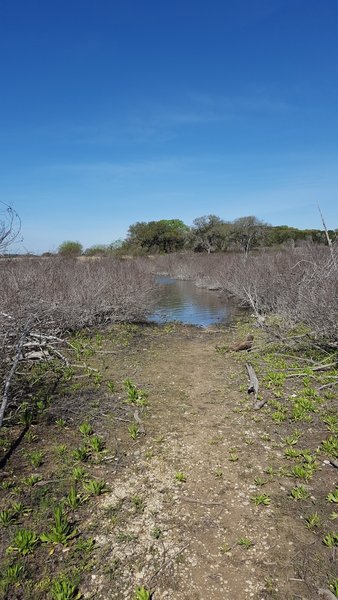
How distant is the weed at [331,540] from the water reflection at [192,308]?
Answer: 12.7 m

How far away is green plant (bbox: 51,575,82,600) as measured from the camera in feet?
8.89

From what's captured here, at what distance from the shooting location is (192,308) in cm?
2102

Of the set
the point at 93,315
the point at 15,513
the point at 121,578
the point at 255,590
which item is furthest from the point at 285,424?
the point at 93,315

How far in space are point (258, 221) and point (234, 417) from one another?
157 ft

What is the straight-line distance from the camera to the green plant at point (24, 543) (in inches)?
125

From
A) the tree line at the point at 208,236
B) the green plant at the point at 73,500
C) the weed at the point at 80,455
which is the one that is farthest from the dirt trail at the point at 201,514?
the tree line at the point at 208,236

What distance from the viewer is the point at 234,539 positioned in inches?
131

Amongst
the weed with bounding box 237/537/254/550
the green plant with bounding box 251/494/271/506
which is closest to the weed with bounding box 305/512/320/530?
the green plant with bounding box 251/494/271/506

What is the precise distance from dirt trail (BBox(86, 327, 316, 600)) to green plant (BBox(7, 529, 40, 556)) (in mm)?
615

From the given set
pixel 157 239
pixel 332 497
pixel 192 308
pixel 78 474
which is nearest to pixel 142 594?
pixel 78 474

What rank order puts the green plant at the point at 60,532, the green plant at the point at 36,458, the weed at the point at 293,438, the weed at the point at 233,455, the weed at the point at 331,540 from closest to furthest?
1. the weed at the point at 331,540
2. the green plant at the point at 60,532
3. the green plant at the point at 36,458
4. the weed at the point at 233,455
5. the weed at the point at 293,438

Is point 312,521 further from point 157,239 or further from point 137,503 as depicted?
point 157,239

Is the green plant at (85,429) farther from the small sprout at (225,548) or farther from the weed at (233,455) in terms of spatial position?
the small sprout at (225,548)

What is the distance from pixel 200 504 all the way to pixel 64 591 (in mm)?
1566
